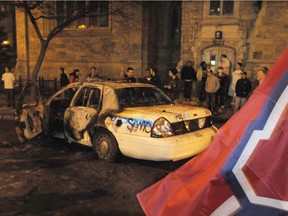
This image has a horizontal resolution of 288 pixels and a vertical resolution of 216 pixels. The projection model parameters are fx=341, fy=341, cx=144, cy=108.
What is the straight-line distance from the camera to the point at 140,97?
6527 mm

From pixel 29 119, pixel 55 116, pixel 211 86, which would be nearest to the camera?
pixel 29 119

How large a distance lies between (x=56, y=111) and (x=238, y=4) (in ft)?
36.7

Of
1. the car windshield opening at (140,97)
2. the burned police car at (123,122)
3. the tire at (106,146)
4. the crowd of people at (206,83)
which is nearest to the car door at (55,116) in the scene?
the burned police car at (123,122)

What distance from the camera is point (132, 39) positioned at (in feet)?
59.1

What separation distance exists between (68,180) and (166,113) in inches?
74.4

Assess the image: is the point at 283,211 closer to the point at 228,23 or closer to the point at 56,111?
the point at 56,111

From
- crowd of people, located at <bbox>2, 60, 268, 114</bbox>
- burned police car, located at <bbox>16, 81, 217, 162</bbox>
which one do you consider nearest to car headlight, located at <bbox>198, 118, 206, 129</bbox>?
burned police car, located at <bbox>16, 81, 217, 162</bbox>

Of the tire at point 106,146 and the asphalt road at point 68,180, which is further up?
the tire at point 106,146

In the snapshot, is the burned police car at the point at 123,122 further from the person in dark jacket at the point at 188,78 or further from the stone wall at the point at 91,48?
the stone wall at the point at 91,48

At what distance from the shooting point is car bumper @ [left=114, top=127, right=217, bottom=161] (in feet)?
17.6

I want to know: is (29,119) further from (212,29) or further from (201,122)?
(212,29)

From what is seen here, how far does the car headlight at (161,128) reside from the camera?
5441 millimetres

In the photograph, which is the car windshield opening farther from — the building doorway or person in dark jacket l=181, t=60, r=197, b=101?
the building doorway

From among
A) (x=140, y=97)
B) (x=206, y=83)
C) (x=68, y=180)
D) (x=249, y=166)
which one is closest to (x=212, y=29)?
(x=206, y=83)
